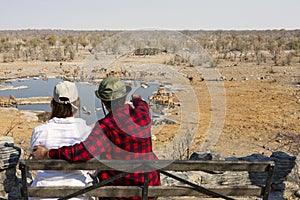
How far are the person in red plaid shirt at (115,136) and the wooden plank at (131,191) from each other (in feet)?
0.35

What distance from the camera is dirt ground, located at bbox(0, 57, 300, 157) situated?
316 inches

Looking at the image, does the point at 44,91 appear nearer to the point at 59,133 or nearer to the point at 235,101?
the point at 235,101

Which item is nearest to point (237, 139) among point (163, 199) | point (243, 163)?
point (163, 199)

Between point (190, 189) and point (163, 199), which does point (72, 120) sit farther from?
point (163, 199)

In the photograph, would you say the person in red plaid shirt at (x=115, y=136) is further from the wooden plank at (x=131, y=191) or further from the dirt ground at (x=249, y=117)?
the dirt ground at (x=249, y=117)

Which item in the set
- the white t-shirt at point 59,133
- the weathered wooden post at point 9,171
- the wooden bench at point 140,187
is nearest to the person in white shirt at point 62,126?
the white t-shirt at point 59,133

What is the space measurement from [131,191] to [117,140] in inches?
14.7

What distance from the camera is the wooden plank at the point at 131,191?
2.39 meters

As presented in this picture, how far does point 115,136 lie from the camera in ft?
7.61

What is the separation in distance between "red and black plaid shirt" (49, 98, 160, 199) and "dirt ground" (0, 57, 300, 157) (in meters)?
4.12

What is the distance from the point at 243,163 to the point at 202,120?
7.34 metres

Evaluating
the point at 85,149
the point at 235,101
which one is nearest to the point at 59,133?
the point at 85,149

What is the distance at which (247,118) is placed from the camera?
1039cm

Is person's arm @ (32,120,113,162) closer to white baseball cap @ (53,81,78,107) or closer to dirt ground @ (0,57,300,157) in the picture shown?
white baseball cap @ (53,81,78,107)
